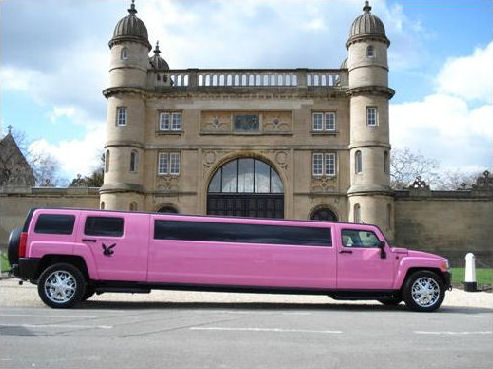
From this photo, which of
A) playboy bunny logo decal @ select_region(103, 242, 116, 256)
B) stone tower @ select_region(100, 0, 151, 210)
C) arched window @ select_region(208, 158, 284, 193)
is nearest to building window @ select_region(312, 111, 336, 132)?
arched window @ select_region(208, 158, 284, 193)

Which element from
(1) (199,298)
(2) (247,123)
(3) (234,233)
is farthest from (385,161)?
(3) (234,233)

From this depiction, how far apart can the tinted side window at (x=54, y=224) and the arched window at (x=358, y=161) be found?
2154 cm

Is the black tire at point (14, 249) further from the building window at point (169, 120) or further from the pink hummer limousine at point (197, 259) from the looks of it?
the building window at point (169, 120)

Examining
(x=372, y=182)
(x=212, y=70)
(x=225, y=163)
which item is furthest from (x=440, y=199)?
(x=212, y=70)

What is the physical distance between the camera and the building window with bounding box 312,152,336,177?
3216cm

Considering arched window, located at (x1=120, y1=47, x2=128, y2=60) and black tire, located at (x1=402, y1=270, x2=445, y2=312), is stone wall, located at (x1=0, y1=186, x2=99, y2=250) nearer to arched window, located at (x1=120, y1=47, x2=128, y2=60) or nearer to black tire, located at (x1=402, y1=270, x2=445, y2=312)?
arched window, located at (x1=120, y1=47, x2=128, y2=60)

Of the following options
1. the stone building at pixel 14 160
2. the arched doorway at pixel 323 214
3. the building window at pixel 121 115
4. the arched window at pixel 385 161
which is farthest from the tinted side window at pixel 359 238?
the stone building at pixel 14 160

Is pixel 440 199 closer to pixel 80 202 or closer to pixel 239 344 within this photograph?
pixel 80 202

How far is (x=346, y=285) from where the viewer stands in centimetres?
1227

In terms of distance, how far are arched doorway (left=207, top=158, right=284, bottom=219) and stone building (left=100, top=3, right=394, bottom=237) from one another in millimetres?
55

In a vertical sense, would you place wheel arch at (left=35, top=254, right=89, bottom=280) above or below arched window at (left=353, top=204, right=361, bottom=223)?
below

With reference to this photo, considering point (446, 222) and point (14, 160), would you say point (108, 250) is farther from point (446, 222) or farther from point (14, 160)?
point (14, 160)

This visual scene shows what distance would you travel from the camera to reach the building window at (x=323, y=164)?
105 ft

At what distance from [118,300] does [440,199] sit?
2325cm
